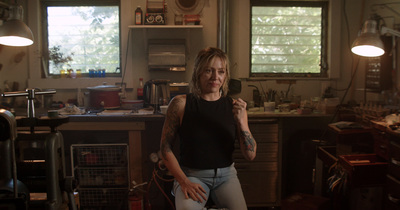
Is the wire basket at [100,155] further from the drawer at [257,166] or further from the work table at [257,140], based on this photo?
the drawer at [257,166]

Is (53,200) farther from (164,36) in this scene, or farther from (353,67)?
(353,67)

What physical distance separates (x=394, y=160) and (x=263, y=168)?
45.6 inches

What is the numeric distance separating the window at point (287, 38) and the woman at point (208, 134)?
1822 mm

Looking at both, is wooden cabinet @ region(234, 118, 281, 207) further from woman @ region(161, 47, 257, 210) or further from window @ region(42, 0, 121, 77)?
window @ region(42, 0, 121, 77)

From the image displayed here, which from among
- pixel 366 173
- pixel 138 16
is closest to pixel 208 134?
pixel 366 173

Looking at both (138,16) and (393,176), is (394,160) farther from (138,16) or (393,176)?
(138,16)

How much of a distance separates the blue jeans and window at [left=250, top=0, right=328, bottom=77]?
201 centimetres

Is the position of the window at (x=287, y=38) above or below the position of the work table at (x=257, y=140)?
above

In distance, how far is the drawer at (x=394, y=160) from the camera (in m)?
2.05

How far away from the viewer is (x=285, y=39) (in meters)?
3.69

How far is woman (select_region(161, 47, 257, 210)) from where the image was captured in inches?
72.9

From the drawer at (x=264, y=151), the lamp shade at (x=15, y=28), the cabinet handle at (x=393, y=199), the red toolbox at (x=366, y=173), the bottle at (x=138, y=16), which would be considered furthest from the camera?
the bottle at (x=138, y=16)

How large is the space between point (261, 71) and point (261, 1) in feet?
2.51

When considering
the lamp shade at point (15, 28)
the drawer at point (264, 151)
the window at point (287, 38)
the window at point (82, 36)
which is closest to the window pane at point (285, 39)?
the window at point (287, 38)
